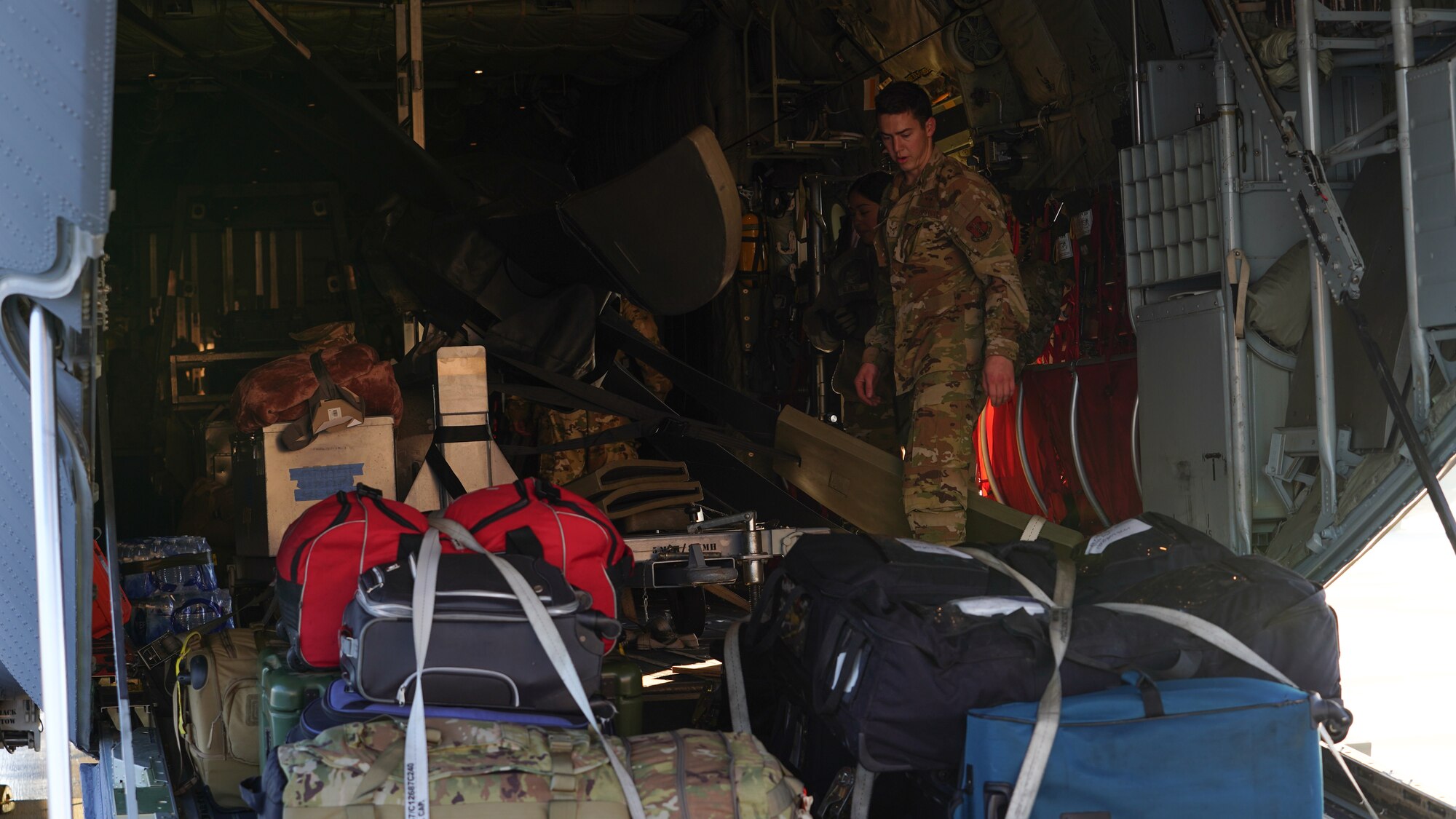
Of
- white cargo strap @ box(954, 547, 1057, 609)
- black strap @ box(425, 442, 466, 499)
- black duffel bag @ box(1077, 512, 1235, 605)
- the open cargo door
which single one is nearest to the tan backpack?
black strap @ box(425, 442, 466, 499)

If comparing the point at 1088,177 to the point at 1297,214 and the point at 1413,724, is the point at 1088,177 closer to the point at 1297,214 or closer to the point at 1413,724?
the point at 1297,214

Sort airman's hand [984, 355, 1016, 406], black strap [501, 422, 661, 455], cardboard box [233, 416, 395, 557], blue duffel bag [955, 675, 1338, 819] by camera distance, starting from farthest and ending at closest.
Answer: black strap [501, 422, 661, 455] → airman's hand [984, 355, 1016, 406] → cardboard box [233, 416, 395, 557] → blue duffel bag [955, 675, 1338, 819]

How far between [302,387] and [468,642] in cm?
200

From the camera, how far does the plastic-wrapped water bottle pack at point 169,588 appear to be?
476 centimetres

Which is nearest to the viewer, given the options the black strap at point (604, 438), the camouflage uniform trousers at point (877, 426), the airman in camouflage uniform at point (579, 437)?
the black strap at point (604, 438)

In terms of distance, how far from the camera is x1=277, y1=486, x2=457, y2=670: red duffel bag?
283cm

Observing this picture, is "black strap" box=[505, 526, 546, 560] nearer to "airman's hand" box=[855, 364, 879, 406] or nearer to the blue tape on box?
the blue tape on box

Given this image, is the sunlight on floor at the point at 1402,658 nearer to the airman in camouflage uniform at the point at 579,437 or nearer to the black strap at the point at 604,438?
the black strap at the point at 604,438

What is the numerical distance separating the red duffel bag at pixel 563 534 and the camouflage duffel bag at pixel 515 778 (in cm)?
60

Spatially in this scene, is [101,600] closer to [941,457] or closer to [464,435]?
[464,435]

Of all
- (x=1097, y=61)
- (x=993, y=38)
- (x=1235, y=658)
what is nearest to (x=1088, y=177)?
(x=1097, y=61)

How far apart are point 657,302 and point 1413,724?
347 cm

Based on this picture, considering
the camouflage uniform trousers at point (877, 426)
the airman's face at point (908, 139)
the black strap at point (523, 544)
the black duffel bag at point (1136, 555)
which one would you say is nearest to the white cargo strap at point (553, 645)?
the black strap at point (523, 544)

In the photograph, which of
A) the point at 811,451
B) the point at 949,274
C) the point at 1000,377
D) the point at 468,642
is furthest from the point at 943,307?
the point at 468,642
